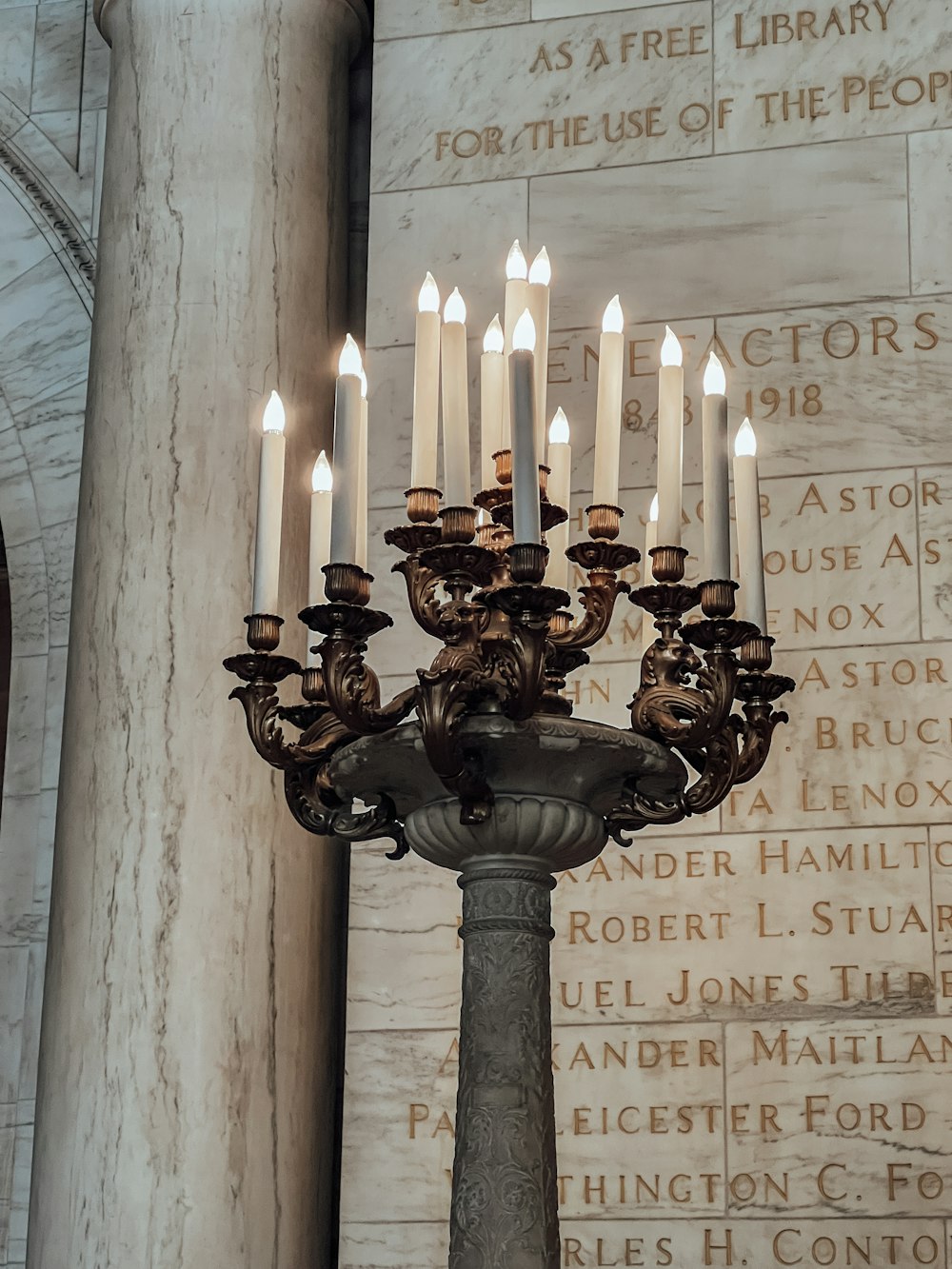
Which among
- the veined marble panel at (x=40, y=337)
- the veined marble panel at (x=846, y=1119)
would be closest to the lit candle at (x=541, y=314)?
the veined marble panel at (x=846, y=1119)

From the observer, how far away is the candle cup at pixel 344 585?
3650mm

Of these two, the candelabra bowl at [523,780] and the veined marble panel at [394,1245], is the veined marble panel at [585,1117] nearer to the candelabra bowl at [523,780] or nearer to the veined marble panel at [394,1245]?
the veined marble panel at [394,1245]

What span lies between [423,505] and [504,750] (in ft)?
1.72

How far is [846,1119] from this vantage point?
5.99m

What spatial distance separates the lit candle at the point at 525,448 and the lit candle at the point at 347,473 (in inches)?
14.2

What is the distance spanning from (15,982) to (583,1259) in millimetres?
2643

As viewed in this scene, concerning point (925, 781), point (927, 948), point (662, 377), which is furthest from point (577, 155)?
point (662, 377)

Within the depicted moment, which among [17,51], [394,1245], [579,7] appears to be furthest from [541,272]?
[17,51]

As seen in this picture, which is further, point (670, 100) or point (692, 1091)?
point (670, 100)

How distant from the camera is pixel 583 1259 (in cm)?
607

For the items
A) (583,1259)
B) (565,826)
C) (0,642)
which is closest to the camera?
(565,826)

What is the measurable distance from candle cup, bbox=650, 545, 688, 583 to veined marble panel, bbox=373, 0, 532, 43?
4275 mm

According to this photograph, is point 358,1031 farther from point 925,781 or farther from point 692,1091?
point 925,781

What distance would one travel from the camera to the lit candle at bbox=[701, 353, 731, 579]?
374cm
